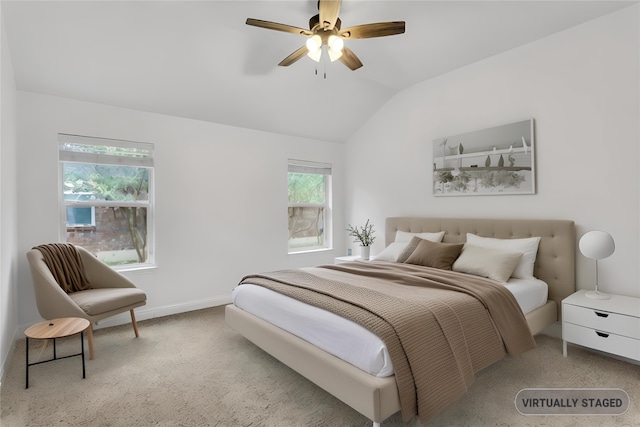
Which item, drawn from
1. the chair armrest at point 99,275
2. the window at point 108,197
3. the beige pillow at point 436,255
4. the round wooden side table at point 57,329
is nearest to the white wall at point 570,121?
the beige pillow at point 436,255

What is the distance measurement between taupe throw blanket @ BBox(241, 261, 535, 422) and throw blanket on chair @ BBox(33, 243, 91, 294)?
5.36 feet

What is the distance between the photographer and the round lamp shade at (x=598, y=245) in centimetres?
255

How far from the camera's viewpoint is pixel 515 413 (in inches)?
77.6

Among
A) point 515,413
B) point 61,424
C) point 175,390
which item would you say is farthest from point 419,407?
point 61,424

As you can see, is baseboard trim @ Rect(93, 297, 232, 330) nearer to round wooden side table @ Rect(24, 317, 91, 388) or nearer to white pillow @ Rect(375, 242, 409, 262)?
round wooden side table @ Rect(24, 317, 91, 388)

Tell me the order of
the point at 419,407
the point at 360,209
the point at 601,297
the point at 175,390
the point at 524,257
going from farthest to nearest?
the point at 360,209, the point at 524,257, the point at 601,297, the point at 175,390, the point at 419,407

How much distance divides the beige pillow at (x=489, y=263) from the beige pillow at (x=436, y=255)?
91 mm

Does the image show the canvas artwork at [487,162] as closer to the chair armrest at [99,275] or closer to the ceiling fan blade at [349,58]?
the ceiling fan blade at [349,58]

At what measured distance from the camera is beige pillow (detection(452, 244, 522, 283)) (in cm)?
284

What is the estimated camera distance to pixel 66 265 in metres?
3.00

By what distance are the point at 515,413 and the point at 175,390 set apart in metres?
2.14

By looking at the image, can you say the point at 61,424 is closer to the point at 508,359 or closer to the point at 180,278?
the point at 180,278

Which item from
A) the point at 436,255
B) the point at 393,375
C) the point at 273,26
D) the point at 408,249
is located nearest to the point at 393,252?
the point at 408,249

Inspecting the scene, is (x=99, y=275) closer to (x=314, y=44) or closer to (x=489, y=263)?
(x=314, y=44)
